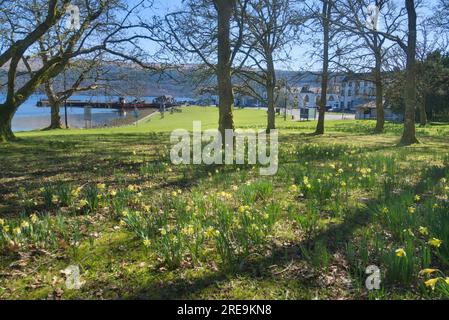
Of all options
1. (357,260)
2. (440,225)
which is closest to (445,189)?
(440,225)

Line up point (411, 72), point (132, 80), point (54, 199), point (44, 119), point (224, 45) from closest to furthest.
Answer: point (54, 199) < point (224, 45) < point (411, 72) < point (132, 80) < point (44, 119)

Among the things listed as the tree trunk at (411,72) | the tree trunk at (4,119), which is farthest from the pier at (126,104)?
the tree trunk at (411,72)

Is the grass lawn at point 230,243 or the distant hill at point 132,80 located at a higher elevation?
the distant hill at point 132,80

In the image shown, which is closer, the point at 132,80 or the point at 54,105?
the point at 132,80

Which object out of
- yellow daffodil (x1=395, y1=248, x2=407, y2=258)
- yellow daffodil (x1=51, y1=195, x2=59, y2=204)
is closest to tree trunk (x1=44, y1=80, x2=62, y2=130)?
yellow daffodil (x1=51, y1=195, x2=59, y2=204)

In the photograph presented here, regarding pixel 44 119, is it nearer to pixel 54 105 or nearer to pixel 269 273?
pixel 54 105

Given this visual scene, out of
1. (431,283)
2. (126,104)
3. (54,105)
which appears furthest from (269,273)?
(126,104)

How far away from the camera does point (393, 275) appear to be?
3.51 metres

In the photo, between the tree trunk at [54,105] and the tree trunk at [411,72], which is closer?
the tree trunk at [411,72]

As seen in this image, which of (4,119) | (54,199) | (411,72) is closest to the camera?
(54,199)

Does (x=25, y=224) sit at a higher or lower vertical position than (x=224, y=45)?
lower

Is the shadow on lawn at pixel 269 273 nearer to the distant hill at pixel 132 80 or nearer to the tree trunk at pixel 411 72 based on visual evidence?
the tree trunk at pixel 411 72

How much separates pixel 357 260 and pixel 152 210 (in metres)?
2.96

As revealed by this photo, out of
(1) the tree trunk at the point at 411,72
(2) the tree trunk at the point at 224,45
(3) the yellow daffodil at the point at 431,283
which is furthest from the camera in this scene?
(1) the tree trunk at the point at 411,72
